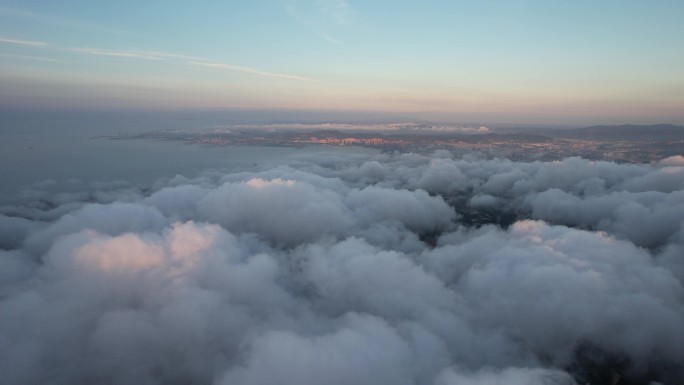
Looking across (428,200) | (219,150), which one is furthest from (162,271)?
(219,150)

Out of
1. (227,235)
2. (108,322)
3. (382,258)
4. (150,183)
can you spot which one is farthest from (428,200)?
(108,322)

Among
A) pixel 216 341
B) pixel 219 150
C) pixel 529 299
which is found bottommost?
pixel 216 341

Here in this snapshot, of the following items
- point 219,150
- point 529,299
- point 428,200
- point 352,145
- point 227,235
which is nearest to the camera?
point 529,299

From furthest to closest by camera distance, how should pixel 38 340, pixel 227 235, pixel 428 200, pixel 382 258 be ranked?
pixel 428 200, pixel 227 235, pixel 382 258, pixel 38 340

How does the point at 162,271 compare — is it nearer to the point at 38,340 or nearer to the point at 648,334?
the point at 38,340

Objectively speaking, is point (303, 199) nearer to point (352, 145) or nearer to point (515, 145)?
point (352, 145)

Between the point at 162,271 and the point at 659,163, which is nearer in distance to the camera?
the point at 162,271

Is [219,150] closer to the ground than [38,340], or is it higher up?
higher up
